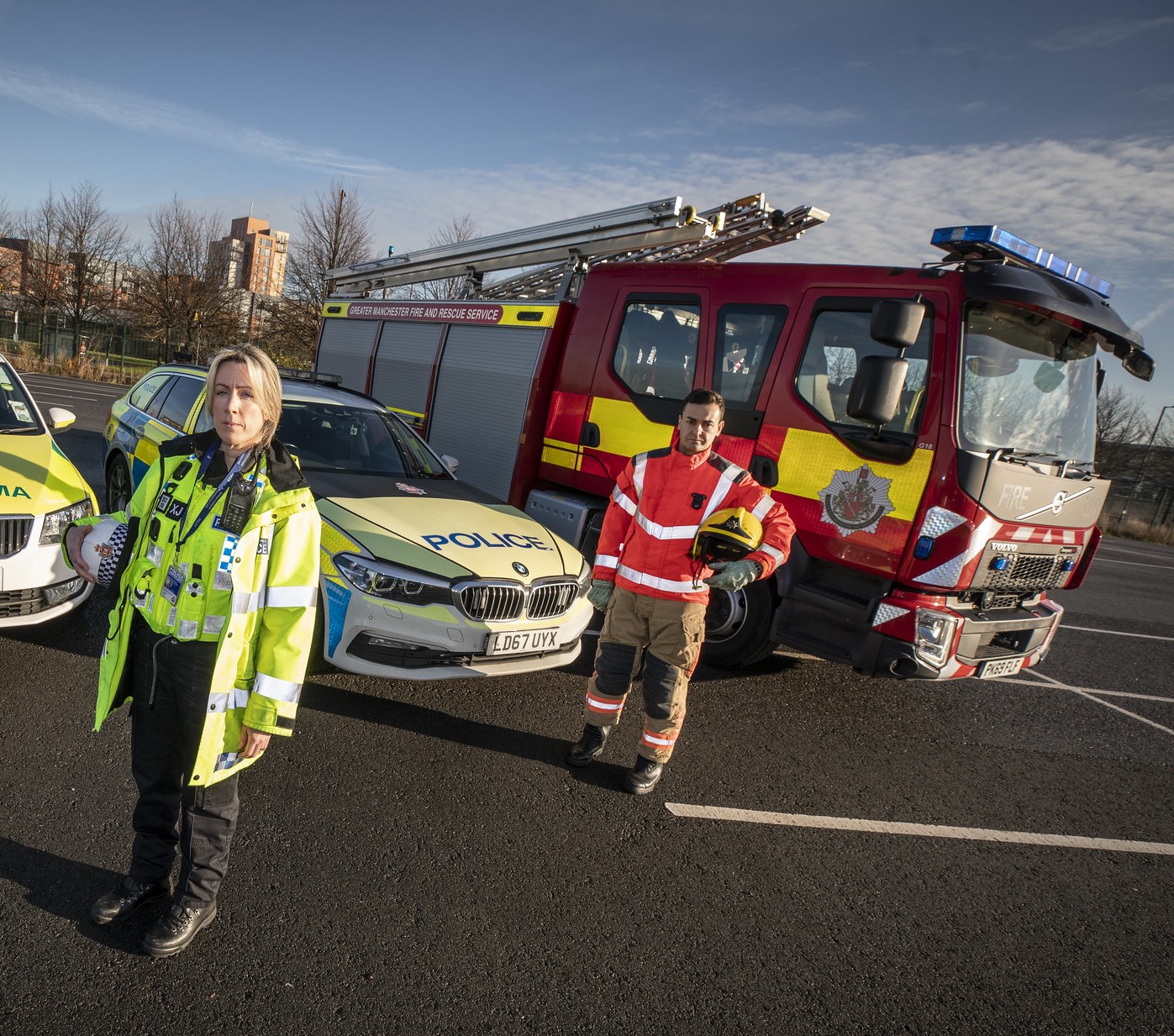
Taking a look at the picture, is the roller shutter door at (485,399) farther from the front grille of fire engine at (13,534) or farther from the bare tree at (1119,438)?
the bare tree at (1119,438)

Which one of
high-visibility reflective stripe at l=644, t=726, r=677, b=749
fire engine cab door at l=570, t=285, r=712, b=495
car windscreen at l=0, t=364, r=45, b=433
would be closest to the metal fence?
car windscreen at l=0, t=364, r=45, b=433

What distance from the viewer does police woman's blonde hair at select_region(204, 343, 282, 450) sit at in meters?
2.13

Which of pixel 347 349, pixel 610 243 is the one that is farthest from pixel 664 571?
pixel 347 349

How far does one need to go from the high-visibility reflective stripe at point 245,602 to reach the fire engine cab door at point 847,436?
11.4 feet

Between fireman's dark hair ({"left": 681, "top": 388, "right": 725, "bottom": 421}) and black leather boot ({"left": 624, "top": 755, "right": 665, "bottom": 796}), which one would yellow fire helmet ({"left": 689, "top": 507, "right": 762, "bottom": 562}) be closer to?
fireman's dark hair ({"left": 681, "top": 388, "right": 725, "bottom": 421})

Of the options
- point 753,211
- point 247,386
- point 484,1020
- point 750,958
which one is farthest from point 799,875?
point 753,211

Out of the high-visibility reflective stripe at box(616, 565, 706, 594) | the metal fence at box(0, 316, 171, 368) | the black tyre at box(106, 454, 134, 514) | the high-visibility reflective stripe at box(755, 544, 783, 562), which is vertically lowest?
the metal fence at box(0, 316, 171, 368)

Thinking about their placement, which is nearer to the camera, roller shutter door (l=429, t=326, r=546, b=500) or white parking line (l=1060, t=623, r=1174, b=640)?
roller shutter door (l=429, t=326, r=546, b=500)

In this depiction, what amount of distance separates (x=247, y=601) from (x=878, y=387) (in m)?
3.40

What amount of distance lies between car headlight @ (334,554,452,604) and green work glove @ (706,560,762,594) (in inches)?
52.1

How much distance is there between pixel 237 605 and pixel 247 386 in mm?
593

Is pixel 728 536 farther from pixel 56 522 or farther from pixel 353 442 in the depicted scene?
pixel 56 522

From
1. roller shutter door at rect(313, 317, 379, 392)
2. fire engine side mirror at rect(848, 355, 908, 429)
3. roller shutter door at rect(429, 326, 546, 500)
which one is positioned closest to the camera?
fire engine side mirror at rect(848, 355, 908, 429)

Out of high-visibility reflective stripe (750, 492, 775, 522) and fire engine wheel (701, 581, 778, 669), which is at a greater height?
high-visibility reflective stripe (750, 492, 775, 522)
